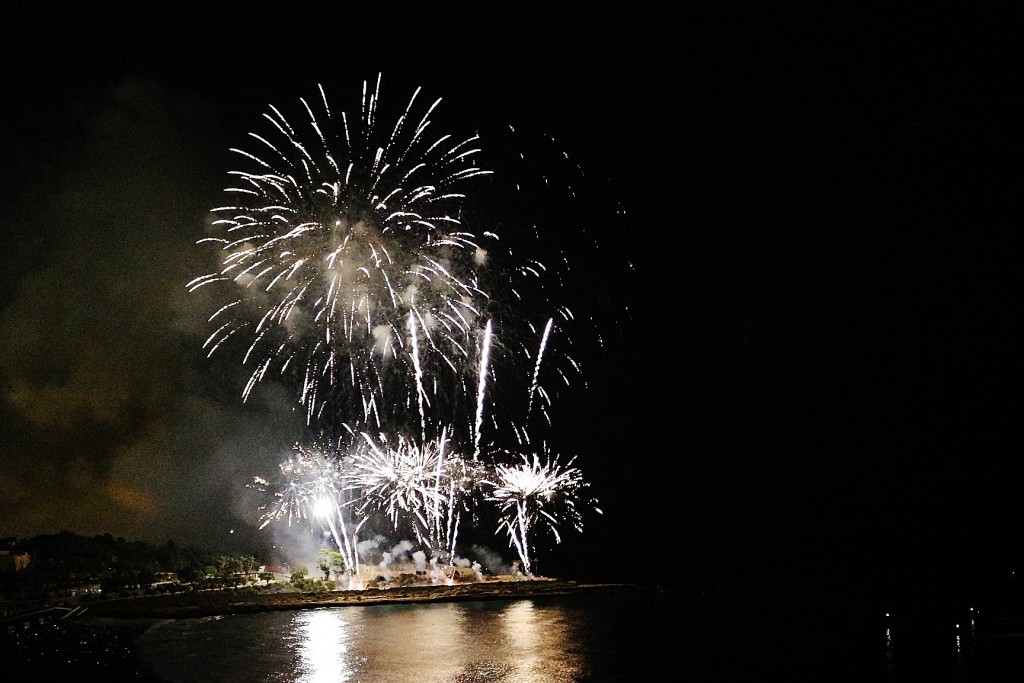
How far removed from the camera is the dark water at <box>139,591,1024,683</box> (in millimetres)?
15422

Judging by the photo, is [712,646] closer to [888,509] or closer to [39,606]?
[39,606]

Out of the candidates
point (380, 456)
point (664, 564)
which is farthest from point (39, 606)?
point (664, 564)

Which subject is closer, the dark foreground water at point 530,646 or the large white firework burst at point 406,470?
the dark foreground water at point 530,646

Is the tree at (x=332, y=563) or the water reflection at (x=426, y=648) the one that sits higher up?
the tree at (x=332, y=563)

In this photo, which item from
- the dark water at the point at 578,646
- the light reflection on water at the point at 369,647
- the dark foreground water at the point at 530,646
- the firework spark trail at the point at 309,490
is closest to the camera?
the light reflection on water at the point at 369,647

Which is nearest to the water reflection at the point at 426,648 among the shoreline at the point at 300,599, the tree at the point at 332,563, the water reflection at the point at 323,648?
the water reflection at the point at 323,648

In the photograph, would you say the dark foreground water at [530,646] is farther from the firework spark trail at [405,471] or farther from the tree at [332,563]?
the tree at [332,563]

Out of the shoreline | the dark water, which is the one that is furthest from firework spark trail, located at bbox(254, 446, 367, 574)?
the dark water

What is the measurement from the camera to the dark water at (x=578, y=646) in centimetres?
1542

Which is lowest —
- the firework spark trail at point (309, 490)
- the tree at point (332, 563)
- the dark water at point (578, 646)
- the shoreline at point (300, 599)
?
the shoreline at point (300, 599)

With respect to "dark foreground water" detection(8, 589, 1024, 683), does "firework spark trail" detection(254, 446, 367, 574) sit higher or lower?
higher

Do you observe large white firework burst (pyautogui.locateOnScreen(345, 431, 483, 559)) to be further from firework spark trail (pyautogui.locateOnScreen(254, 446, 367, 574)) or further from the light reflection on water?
the light reflection on water

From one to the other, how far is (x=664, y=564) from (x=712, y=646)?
152 ft

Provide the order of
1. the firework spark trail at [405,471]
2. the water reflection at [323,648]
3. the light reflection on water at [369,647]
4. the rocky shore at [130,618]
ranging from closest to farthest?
the rocky shore at [130,618]
the water reflection at [323,648]
the light reflection on water at [369,647]
the firework spark trail at [405,471]
